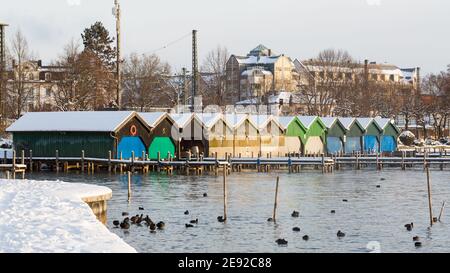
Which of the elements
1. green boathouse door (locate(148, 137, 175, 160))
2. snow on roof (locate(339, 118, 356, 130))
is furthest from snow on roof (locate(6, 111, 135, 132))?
snow on roof (locate(339, 118, 356, 130))

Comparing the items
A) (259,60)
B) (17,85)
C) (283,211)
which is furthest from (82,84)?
(259,60)

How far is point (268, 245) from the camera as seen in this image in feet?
92.3

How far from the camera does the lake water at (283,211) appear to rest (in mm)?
28625

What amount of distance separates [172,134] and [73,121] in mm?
8111

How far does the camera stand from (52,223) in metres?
21.1

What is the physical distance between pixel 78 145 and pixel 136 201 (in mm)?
26185

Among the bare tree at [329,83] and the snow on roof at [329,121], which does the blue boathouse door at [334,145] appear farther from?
the bare tree at [329,83]

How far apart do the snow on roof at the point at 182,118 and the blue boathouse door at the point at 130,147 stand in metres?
4.38

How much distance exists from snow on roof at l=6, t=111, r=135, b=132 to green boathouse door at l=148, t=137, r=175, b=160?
12.6 feet

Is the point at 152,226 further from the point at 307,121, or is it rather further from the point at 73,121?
the point at 307,121

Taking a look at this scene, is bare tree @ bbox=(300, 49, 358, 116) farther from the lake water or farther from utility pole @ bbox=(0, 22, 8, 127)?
the lake water

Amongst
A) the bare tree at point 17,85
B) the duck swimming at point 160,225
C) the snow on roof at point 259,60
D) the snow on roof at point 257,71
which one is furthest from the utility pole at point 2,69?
the snow on roof at point 259,60

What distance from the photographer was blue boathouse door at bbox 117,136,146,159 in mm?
66250
